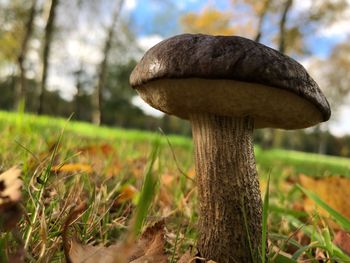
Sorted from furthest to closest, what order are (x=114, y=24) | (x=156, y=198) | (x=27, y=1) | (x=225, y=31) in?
1. (x=225, y=31)
2. (x=27, y=1)
3. (x=114, y=24)
4. (x=156, y=198)

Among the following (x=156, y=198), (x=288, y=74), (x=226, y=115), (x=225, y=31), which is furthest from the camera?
(x=225, y=31)

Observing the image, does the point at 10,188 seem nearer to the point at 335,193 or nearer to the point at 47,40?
the point at 335,193

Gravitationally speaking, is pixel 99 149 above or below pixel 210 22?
below

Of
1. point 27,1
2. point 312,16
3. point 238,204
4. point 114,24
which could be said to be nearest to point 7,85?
point 27,1

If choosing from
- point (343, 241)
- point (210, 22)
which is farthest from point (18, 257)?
point (210, 22)

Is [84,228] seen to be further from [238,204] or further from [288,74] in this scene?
[288,74]

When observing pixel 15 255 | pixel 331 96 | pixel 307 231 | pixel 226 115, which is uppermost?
pixel 331 96

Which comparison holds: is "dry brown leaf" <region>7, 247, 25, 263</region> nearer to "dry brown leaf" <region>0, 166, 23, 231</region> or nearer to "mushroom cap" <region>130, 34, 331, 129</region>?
"dry brown leaf" <region>0, 166, 23, 231</region>

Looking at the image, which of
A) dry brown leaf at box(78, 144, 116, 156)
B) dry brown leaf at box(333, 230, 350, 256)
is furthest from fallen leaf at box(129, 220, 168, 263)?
dry brown leaf at box(78, 144, 116, 156)
